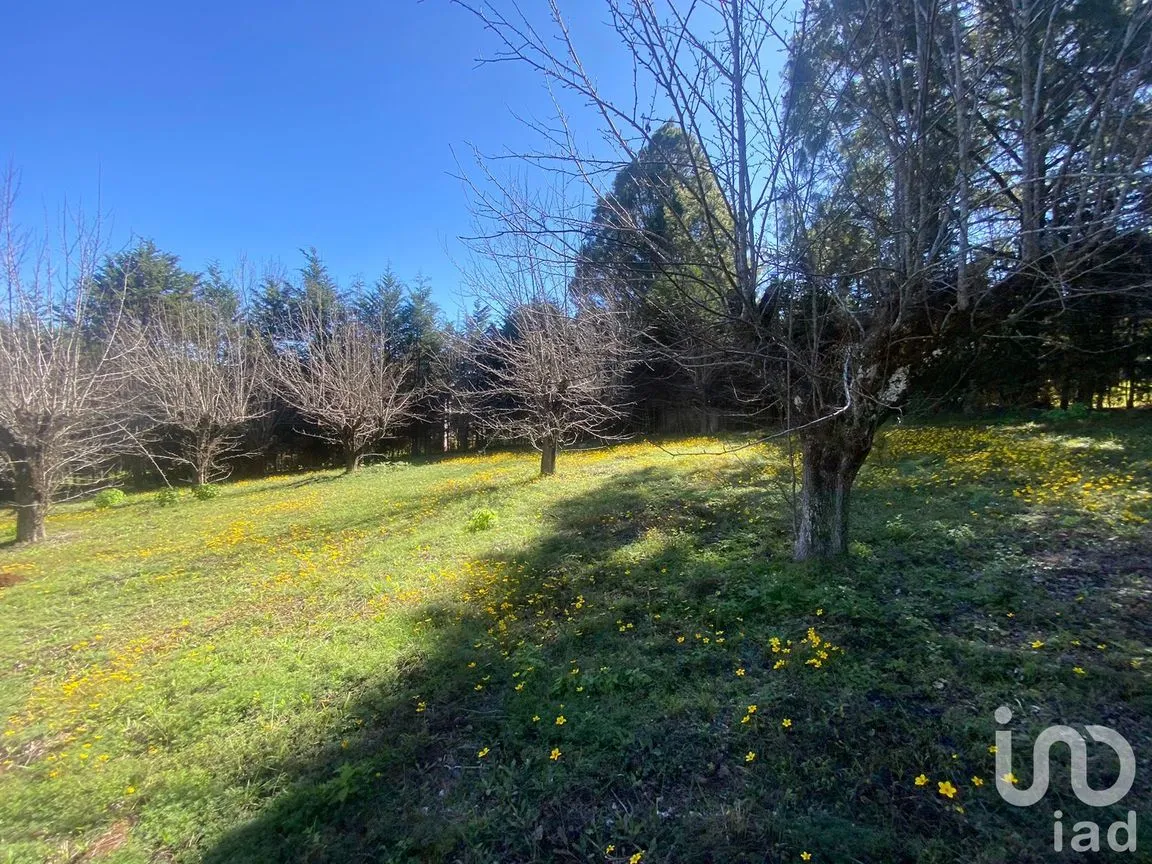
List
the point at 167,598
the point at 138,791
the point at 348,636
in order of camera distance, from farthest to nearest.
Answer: the point at 167,598
the point at 348,636
the point at 138,791

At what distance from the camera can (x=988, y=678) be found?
2.51 meters

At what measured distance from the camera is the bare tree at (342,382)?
14.9 metres

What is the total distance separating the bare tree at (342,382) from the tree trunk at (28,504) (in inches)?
248

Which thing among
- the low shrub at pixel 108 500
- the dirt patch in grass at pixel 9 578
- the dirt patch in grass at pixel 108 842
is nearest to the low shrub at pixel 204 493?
the low shrub at pixel 108 500

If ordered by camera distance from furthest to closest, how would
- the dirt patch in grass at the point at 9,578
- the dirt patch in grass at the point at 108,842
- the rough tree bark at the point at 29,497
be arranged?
1. the rough tree bark at the point at 29,497
2. the dirt patch in grass at the point at 9,578
3. the dirt patch in grass at the point at 108,842

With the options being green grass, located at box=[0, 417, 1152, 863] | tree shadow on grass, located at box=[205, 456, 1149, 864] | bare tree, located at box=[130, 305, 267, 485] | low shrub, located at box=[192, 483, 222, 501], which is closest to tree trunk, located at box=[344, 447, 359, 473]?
bare tree, located at box=[130, 305, 267, 485]

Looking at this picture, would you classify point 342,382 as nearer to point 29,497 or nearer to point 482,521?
point 29,497

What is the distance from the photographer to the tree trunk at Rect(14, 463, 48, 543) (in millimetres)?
8297

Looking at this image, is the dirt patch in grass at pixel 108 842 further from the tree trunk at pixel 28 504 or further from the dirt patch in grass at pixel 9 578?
the tree trunk at pixel 28 504

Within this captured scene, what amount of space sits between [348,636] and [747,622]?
3030 mm

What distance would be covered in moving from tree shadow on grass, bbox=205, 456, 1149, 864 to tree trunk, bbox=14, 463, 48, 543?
9.12m

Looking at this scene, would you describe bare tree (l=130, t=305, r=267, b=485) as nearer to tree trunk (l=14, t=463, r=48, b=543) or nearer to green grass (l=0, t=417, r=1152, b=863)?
tree trunk (l=14, t=463, r=48, b=543)

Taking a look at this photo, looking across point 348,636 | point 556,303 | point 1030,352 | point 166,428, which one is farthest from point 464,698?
point 166,428

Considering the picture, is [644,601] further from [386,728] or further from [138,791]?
[138,791]
